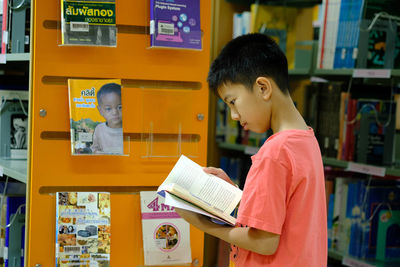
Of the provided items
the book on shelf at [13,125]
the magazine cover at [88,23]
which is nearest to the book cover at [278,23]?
the book on shelf at [13,125]

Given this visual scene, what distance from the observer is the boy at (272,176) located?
131 cm

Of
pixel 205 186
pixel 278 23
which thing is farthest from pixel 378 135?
pixel 205 186

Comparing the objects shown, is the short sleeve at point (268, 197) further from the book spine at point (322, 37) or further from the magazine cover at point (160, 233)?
the book spine at point (322, 37)

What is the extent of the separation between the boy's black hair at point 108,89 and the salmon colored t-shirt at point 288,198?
0.58m

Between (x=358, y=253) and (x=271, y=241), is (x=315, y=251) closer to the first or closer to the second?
(x=271, y=241)

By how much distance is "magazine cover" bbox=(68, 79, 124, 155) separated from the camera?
65.1 inches

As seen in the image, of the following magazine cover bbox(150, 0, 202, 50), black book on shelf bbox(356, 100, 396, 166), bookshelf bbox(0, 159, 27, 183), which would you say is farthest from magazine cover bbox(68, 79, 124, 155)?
black book on shelf bbox(356, 100, 396, 166)

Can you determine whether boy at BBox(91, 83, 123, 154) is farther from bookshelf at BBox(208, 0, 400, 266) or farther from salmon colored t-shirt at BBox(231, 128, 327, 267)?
bookshelf at BBox(208, 0, 400, 266)

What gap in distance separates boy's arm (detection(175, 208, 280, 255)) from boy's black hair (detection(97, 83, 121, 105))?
0.51 m

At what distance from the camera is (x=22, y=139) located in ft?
7.80

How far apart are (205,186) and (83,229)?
0.44 m

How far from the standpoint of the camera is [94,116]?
5.45 ft

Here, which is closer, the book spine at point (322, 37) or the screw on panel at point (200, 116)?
the screw on panel at point (200, 116)

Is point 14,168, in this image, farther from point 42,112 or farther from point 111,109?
point 111,109
